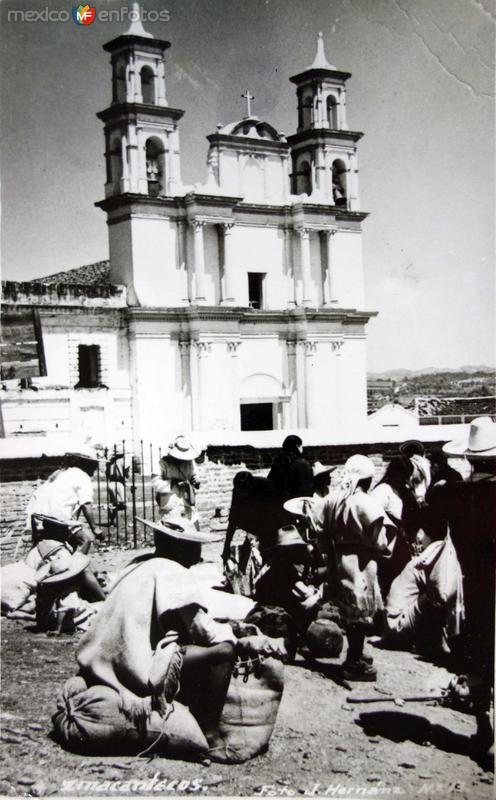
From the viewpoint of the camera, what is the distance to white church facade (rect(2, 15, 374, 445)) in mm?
17391

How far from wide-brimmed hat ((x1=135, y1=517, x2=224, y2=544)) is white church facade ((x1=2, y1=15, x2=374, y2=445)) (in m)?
9.85

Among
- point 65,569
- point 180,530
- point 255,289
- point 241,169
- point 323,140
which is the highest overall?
point 241,169

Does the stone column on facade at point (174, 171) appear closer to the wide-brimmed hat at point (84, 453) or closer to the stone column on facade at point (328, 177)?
the stone column on facade at point (328, 177)

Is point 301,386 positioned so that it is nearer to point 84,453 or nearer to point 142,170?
point 142,170

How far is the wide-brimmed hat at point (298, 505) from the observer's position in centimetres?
597

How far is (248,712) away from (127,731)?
743mm

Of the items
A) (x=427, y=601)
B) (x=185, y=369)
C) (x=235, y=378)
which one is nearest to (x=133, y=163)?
(x=185, y=369)

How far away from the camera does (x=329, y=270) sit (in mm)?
20406

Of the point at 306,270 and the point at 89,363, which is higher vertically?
the point at 306,270

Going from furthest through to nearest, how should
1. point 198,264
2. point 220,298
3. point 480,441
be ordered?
point 220,298
point 198,264
point 480,441

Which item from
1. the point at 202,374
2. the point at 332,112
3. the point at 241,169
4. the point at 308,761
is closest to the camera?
the point at 308,761

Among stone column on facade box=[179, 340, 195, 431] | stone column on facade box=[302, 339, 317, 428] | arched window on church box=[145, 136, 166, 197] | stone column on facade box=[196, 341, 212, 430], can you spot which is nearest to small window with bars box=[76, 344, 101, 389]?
stone column on facade box=[179, 340, 195, 431]

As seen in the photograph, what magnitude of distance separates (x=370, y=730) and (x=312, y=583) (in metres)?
1.03

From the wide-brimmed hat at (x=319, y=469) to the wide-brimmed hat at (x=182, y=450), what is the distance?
2.80ft
